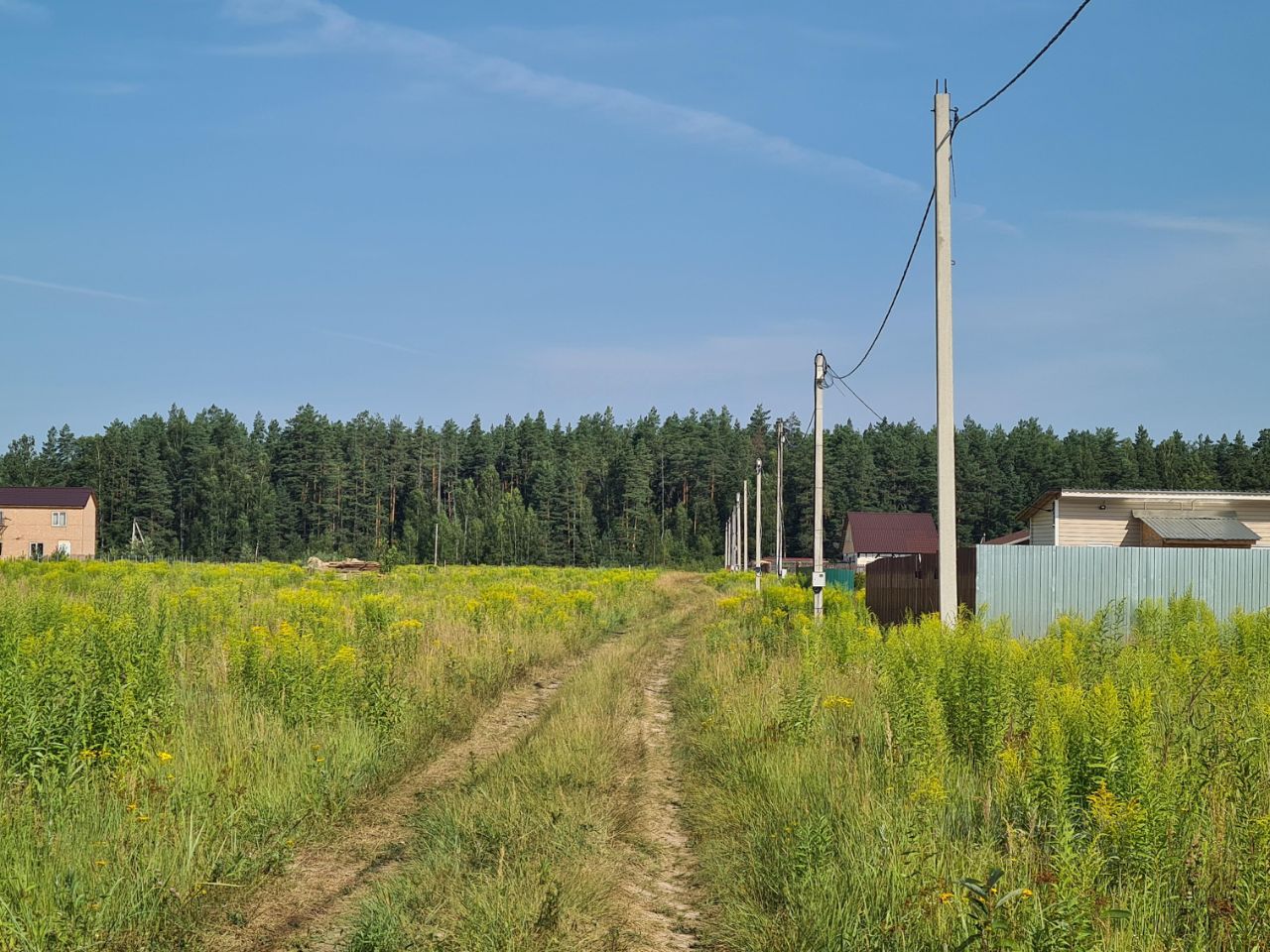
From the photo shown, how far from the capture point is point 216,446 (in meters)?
115

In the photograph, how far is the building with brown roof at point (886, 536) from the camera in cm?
7062

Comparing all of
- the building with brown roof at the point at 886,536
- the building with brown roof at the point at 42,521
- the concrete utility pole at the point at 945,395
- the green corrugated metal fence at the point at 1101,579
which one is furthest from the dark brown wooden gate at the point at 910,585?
the building with brown roof at the point at 42,521

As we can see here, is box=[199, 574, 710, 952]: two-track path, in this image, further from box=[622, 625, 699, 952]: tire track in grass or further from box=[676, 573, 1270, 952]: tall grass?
box=[676, 573, 1270, 952]: tall grass

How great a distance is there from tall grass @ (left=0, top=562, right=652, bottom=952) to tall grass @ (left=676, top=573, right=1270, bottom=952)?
2.93 m

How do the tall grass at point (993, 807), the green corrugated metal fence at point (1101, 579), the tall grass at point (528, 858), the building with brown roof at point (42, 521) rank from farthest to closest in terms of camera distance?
the building with brown roof at point (42, 521), the green corrugated metal fence at point (1101, 579), the tall grass at point (528, 858), the tall grass at point (993, 807)

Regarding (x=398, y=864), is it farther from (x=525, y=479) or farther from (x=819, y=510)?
(x=525, y=479)

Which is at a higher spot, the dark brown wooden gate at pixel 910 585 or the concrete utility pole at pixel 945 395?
the concrete utility pole at pixel 945 395

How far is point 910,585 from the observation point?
21.8m

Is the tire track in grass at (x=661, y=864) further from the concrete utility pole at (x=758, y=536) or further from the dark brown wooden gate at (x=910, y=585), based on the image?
the concrete utility pole at (x=758, y=536)

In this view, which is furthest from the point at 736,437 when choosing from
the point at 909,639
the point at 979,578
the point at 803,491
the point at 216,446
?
the point at 909,639

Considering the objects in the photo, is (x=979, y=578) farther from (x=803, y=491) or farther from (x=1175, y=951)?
(x=803, y=491)

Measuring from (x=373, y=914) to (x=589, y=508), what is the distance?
104m

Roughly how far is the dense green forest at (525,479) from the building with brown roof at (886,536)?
25734 mm

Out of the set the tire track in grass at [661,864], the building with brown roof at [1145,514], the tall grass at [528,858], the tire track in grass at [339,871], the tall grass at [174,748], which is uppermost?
the building with brown roof at [1145,514]
